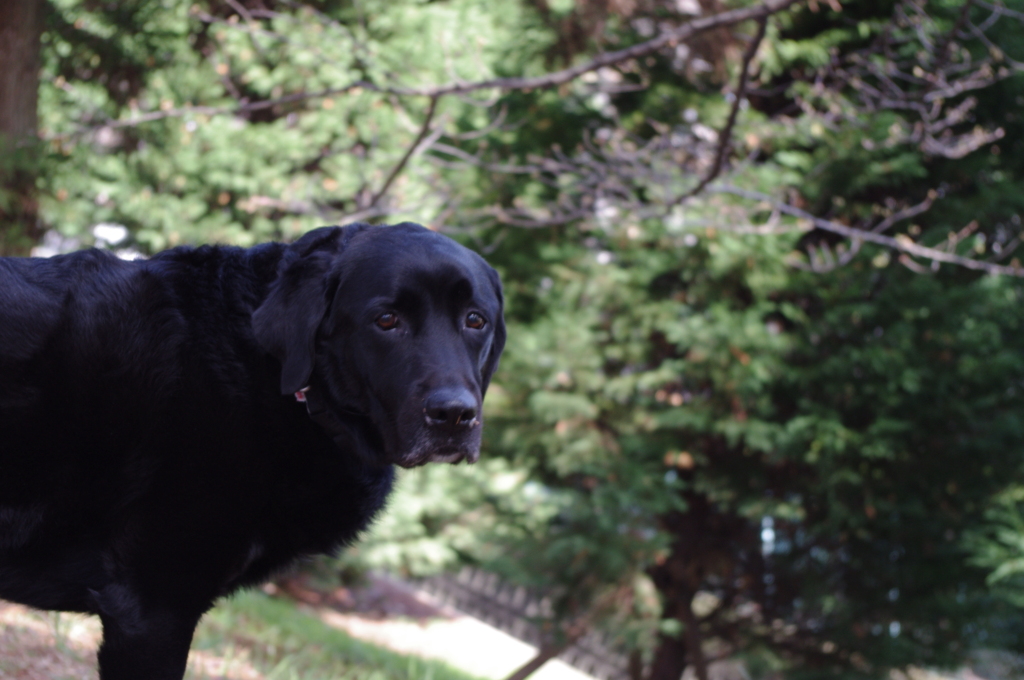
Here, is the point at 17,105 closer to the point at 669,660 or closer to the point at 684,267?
the point at 684,267

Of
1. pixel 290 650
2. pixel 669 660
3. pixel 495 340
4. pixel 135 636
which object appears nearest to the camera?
pixel 135 636

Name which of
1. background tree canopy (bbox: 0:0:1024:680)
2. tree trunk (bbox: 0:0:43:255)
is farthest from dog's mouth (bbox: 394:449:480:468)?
tree trunk (bbox: 0:0:43:255)

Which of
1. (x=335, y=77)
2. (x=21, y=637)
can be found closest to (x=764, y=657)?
(x=21, y=637)

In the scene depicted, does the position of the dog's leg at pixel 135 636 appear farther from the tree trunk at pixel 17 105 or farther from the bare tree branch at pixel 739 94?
the bare tree branch at pixel 739 94

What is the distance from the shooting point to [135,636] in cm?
234

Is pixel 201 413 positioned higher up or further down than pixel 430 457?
higher up

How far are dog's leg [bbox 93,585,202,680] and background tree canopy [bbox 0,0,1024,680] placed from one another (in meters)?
4.38

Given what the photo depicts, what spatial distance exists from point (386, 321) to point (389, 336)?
51mm

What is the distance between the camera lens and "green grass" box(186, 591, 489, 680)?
5.41 metres

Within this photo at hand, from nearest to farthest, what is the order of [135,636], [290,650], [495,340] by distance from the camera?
[135,636], [495,340], [290,650]

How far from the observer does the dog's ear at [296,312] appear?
2447 mm

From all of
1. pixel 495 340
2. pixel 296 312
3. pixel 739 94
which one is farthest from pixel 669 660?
pixel 296 312

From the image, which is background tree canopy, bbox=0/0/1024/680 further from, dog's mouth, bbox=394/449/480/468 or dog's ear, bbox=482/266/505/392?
dog's mouth, bbox=394/449/480/468

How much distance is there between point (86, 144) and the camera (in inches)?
247
